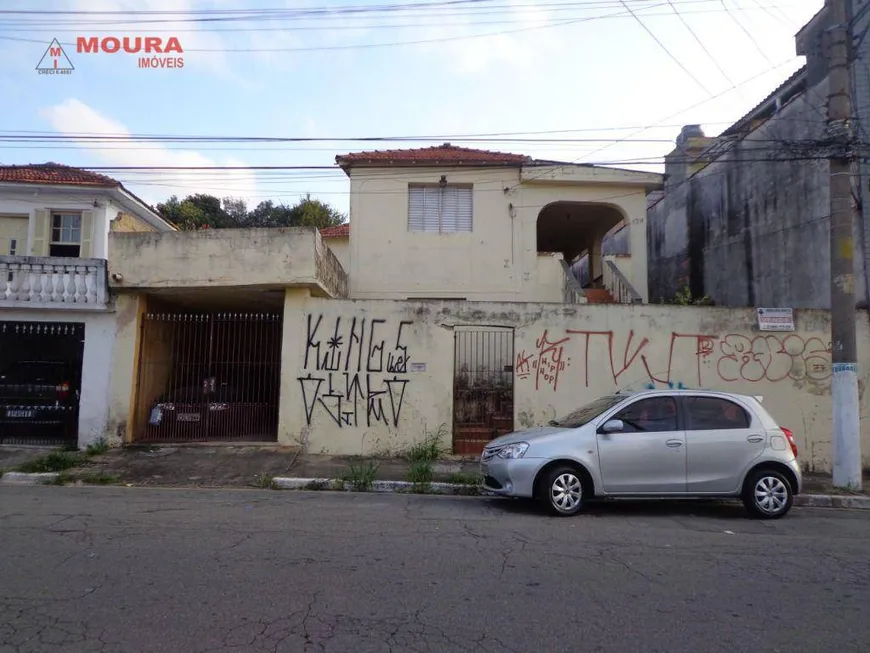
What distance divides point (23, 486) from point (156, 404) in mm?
3454

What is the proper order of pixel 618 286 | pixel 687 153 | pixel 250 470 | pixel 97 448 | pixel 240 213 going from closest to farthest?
1. pixel 250 470
2. pixel 97 448
3. pixel 618 286
4. pixel 687 153
5. pixel 240 213

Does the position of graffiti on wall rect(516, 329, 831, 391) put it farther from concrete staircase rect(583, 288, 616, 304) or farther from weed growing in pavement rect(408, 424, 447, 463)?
concrete staircase rect(583, 288, 616, 304)

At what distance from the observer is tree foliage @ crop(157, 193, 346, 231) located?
34531 mm

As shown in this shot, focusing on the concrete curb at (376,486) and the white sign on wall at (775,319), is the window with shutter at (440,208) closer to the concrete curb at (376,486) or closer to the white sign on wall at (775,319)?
the white sign on wall at (775,319)

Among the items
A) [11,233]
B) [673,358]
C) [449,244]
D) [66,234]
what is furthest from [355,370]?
[11,233]

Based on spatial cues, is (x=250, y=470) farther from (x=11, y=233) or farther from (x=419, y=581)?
(x=11, y=233)

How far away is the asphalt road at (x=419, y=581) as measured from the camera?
365 cm

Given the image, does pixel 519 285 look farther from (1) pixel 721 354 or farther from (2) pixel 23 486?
(2) pixel 23 486

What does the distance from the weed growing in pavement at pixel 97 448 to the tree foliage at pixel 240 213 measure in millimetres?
23278

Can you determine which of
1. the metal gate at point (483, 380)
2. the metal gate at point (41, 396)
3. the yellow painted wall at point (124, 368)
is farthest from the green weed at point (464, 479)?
the metal gate at point (41, 396)

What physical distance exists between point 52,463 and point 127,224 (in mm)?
10516

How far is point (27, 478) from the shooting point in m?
9.45

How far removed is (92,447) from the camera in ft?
36.2

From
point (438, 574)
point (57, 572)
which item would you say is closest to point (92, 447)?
point (57, 572)
